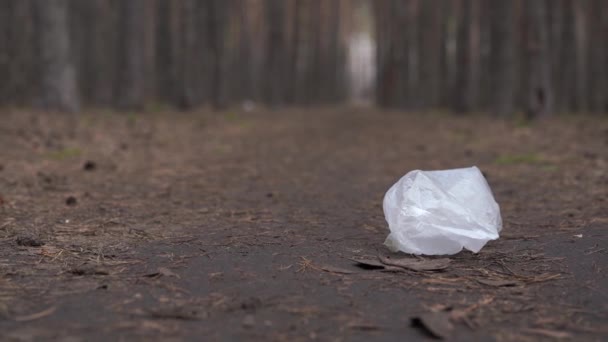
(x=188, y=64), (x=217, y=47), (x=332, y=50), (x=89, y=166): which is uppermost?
(x=332, y=50)

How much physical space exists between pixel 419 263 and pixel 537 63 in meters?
8.98

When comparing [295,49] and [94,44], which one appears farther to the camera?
[295,49]

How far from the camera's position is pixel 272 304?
2.62 meters

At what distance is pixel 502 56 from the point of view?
13.4m

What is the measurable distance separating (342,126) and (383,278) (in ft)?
34.4

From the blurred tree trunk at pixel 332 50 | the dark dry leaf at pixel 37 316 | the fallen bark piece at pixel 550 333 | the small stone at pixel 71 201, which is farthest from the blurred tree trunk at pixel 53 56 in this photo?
the blurred tree trunk at pixel 332 50

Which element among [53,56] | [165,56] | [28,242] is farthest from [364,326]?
[165,56]

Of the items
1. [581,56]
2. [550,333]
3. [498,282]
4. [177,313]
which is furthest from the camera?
[581,56]

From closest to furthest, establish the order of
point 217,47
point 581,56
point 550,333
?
point 550,333 → point 217,47 → point 581,56

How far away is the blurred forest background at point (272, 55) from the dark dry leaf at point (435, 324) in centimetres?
843

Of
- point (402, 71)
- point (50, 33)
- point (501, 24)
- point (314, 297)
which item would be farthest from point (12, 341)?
point (402, 71)

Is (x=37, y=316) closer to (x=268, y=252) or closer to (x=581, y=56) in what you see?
(x=268, y=252)

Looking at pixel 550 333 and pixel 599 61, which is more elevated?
pixel 599 61

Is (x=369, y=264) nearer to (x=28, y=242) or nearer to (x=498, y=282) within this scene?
(x=498, y=282)
